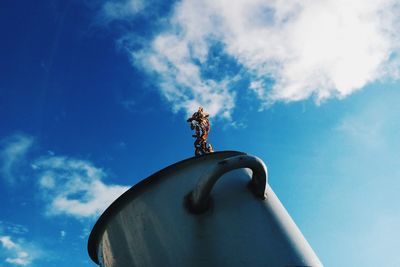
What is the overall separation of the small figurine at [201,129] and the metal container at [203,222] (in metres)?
0.82

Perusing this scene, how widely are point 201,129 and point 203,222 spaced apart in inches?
53.3

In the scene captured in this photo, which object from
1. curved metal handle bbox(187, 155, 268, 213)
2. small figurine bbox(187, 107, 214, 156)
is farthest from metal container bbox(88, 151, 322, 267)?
small figurine bbox(187, 107, 214, 156)

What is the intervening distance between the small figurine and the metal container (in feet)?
2.69

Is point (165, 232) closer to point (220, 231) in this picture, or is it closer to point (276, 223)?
point (220, 231)

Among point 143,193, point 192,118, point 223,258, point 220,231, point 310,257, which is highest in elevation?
point 192,118

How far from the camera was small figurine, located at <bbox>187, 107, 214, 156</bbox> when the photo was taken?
2855mm

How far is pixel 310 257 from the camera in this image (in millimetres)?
1723

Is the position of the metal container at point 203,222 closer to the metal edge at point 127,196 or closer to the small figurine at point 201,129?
the metal edge at point 127,196

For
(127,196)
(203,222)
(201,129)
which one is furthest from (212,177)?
(201,129)

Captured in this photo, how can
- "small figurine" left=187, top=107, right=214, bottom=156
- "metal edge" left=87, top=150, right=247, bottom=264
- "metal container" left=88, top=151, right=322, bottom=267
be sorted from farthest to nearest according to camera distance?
"small figurine" left=187, top=107, right=214, bottom=156
"metal edge" left=87, top=150, right=247, bottom=264
"metal container" left=88, top=151, right=322, bottom=267

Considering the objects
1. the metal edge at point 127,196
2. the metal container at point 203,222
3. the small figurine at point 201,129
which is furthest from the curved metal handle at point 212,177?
the small figurine at point 201,129

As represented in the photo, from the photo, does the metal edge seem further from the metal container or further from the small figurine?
the small figurine

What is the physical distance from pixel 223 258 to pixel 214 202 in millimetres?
308

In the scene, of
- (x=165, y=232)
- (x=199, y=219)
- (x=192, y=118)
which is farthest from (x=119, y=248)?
(x=192, y=118)
